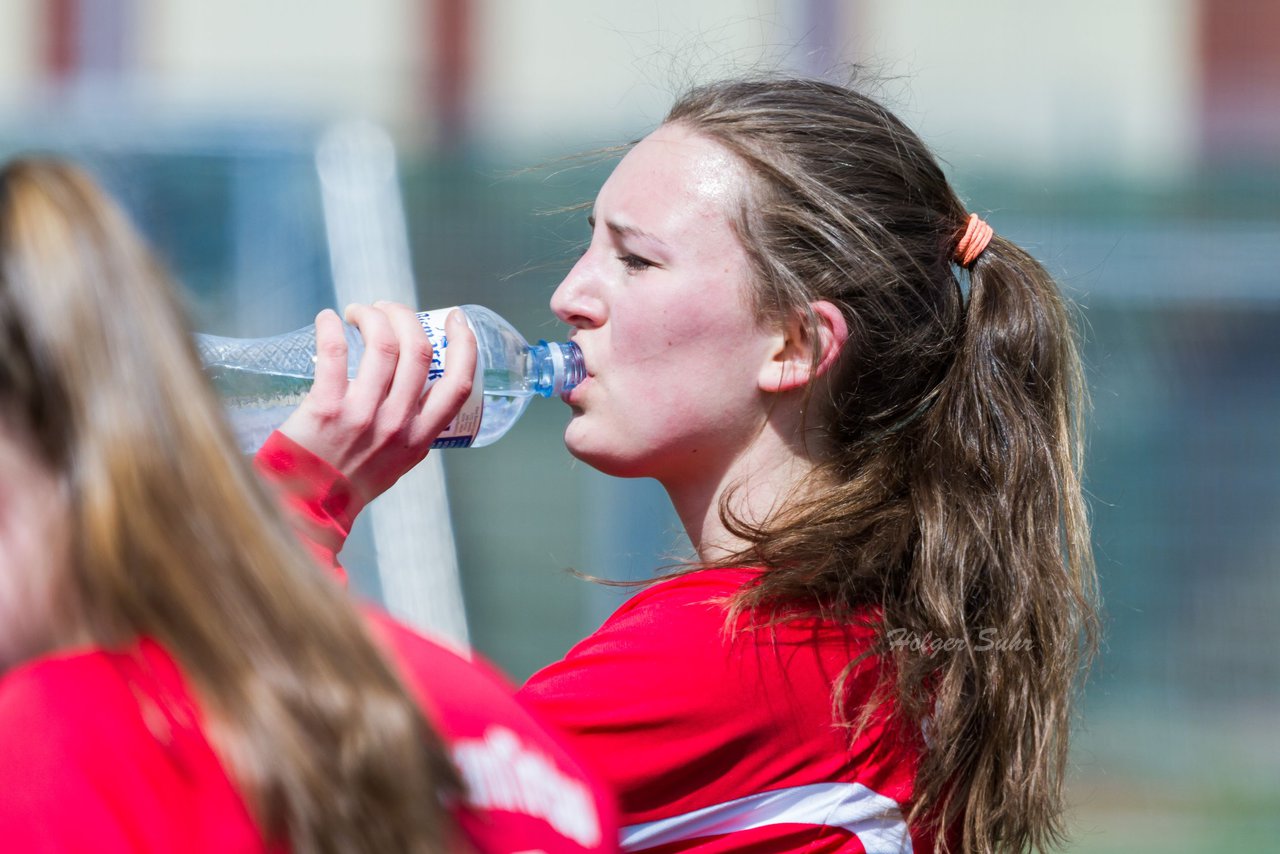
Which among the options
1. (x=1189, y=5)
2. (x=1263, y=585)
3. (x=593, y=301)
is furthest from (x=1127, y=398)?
(x=1189, y=5)

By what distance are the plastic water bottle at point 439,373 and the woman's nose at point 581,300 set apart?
0.05m

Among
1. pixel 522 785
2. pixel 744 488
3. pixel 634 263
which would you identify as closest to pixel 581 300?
pixel 634 263

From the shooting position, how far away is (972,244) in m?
2.32

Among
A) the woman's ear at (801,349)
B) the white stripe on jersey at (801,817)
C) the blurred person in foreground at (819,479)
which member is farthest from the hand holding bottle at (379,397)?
the white stripe on jersey at (801,817)

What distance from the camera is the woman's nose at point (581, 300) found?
213cm

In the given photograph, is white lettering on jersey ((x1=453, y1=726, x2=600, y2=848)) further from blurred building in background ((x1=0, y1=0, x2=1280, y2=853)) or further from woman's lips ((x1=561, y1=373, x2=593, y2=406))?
blurred building in background ((x1=0, y1=0, x2=1280, y2=853))

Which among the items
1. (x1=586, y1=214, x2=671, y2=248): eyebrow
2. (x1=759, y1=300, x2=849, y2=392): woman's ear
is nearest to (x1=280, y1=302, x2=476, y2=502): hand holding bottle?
(x1=586, y1=214, x2=671, y2=248): eyebrow

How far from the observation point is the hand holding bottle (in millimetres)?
1827

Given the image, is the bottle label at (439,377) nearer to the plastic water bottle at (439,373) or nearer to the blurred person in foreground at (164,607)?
the plastic water bottle at (439,373)

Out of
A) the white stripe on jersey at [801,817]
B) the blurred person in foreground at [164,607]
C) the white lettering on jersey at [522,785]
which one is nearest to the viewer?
the blurred person in foreground at [164,607]

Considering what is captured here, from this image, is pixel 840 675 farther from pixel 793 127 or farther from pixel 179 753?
pixel 179 753

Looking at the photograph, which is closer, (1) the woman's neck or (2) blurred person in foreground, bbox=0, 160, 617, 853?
(2) blurred person in foreground, bbox=0, 160, 617, 853

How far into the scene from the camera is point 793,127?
2.20 meters

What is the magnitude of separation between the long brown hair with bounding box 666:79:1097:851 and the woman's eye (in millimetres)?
163
